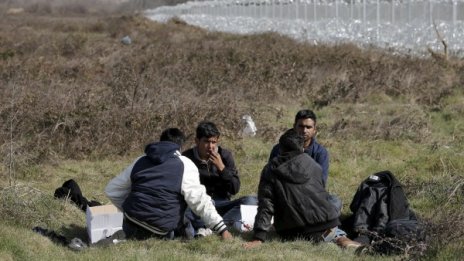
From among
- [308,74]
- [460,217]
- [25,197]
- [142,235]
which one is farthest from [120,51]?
[460,217]

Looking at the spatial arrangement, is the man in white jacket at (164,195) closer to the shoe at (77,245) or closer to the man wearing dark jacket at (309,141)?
the shoe at (77,245)

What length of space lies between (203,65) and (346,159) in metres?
6.49

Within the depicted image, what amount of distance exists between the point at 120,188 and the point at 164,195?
531mm

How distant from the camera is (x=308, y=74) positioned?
16.2 meters

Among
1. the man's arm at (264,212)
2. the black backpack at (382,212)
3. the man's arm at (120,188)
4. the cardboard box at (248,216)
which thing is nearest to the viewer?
the man's arm at (264,212)

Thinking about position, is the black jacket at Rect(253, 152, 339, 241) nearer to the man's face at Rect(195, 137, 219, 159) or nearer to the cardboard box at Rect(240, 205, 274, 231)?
the cardboard box at Rect(240, 205, 274, 231)

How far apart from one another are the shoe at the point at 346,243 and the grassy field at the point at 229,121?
0.18 meters

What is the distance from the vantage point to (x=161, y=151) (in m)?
6.65

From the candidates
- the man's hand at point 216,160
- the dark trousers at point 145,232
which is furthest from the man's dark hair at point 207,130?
the dark trousers at point 145,232

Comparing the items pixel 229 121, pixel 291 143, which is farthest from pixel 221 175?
pixel 229 121

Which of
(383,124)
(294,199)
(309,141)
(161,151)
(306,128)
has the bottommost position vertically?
(383,124)

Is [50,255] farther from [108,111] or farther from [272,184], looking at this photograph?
[108,111]

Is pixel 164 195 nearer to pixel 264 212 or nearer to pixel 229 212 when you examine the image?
pixel 264 212

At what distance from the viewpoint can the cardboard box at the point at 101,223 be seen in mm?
7098
